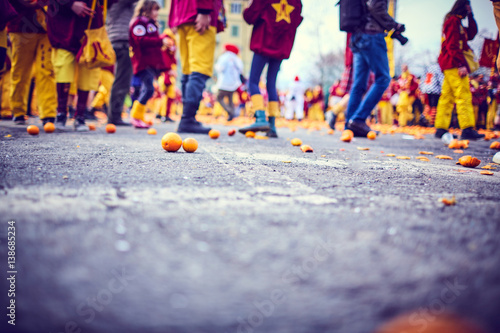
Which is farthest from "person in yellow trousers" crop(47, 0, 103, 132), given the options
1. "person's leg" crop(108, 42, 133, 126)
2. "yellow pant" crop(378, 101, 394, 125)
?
"yellow pant" crop(378, 101, 394, 125)

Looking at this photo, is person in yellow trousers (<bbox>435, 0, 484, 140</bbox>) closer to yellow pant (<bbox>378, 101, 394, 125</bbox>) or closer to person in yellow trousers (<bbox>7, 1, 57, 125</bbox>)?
person in yellow trousers (<bbox>7, 1, 57, 125</bbox>)

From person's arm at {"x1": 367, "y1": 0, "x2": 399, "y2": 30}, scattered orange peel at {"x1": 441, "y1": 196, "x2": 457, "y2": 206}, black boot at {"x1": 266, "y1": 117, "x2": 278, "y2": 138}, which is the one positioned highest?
person's arm at {"x1": 367, "y1": 0, "x2": 399, "y2": 30}

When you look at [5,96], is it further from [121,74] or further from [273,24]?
[273,24]

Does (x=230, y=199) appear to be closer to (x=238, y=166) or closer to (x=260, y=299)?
(x=260, y=299)

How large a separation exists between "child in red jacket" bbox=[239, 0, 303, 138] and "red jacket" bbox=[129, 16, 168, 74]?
1.83 m

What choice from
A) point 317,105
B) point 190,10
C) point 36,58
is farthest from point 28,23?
point 317,105

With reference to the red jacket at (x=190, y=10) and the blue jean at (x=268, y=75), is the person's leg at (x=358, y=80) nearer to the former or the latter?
the blue jean at (x=268, y=75)

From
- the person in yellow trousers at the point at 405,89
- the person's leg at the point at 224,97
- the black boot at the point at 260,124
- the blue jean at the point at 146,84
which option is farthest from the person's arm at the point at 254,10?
the person in yellow trousers at the point at 405,89

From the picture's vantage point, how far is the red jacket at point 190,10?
14.1 feet

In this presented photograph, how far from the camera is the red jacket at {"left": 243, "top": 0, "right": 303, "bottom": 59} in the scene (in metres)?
4.61

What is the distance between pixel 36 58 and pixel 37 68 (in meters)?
0.22

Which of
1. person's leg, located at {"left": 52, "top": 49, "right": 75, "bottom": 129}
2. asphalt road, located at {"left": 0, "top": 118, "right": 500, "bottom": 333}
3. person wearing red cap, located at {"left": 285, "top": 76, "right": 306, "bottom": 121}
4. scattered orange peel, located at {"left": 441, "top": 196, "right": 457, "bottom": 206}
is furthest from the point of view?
person wearing red cap, located at {"left": 285, "top": 76, "right": 306, "bottom": 121}

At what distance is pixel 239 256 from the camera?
0.94 m

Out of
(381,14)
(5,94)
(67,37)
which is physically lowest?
(5,94)
